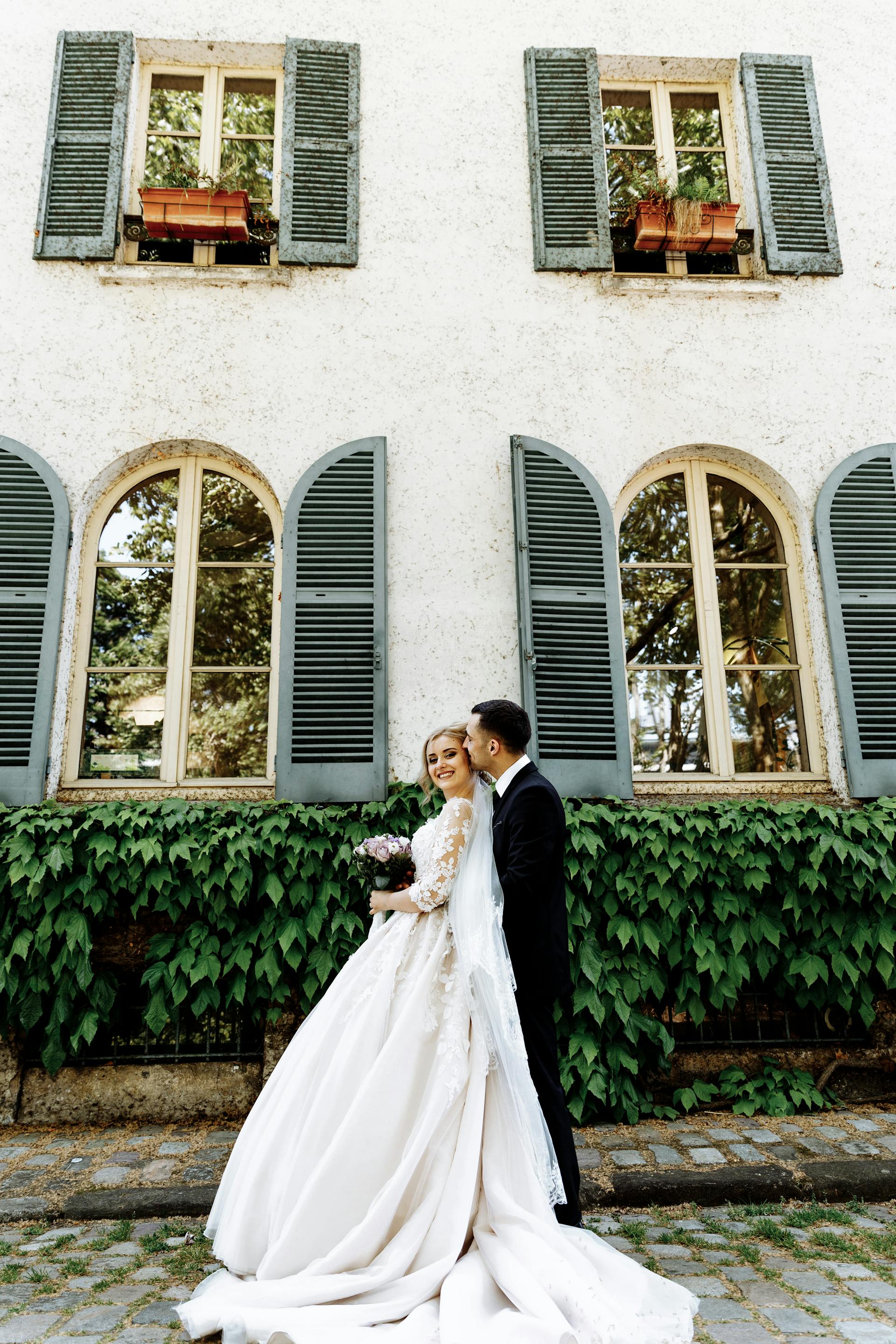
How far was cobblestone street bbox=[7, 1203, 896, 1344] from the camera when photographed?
91.3 inches

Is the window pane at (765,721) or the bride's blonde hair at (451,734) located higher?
the window pane at (765,721)

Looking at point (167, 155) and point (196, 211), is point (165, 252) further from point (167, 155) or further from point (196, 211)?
point (167, 155)

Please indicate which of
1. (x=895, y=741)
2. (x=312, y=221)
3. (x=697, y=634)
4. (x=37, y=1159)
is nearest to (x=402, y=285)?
(x=312, y=221)

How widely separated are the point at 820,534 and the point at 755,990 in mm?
2525

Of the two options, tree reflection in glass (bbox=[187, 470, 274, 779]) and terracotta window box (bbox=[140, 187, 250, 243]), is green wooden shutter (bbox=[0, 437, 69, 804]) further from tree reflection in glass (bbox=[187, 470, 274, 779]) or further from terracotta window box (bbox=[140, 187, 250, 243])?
terracotta window box (bbox=[140, 187, 250, 243])

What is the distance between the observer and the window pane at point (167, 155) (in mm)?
5562

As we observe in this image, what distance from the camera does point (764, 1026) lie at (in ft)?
15.0

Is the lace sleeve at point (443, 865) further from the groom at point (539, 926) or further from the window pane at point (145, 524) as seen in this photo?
the window pane at point (145, 524)

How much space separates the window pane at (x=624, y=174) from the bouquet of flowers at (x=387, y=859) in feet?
14.8

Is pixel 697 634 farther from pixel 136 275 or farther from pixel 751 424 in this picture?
pixel 136 275

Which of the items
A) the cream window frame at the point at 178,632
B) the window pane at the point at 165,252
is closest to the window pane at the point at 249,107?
the window pane at the point at 165,252

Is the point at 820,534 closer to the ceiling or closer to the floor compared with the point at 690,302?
closer to the floor

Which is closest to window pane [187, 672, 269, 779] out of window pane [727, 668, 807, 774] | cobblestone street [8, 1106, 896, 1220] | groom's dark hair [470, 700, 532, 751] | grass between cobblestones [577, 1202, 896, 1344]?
cobblestone street [8, 1106, 896, 1220]

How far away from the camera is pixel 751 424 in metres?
5.19
